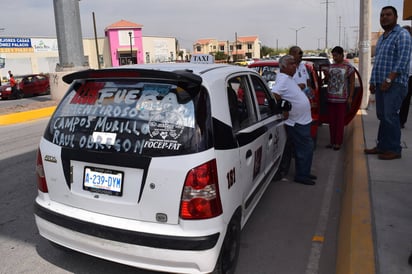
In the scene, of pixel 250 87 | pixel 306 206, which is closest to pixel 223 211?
pixel 250 87

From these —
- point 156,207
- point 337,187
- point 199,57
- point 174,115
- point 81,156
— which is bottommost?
point 337,187

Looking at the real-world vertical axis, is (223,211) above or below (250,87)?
below

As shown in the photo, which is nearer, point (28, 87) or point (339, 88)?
point (339, 88)

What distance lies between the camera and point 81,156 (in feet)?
8.80

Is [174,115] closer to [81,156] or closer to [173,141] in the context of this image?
[173,141]

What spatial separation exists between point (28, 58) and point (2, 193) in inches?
1903

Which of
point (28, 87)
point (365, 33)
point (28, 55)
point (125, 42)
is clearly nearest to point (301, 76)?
point (365, 33)

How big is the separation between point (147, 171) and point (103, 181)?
0.39 meters

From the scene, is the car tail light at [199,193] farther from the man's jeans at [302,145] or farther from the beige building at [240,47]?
the beige building at [240,47]

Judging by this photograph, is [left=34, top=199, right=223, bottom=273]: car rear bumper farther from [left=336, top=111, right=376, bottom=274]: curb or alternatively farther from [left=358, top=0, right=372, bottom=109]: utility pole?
[left=358, top=0, right=372, bottom=109]: utility pole

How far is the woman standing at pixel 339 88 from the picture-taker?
263 inches

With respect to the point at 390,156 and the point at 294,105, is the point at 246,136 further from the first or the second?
the point at 390,156

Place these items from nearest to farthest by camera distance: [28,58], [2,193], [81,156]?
[81,156] → [2,193] → [28,58]

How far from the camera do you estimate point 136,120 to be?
262 cm
